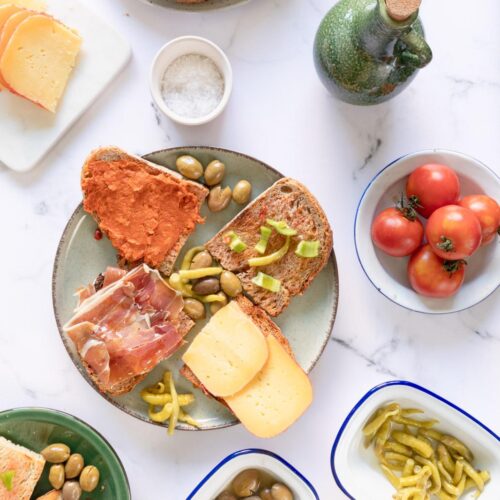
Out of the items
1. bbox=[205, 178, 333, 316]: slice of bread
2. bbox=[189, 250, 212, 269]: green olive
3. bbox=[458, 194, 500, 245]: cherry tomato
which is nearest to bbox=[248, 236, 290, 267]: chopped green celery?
bbox=[205, 178, 333, 316]: slice of bread

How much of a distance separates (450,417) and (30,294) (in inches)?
53.6

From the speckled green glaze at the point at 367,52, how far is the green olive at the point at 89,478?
135 centimetres

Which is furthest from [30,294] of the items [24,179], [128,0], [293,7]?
[293,7]

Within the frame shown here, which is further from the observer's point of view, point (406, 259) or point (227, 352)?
point (406, 259)

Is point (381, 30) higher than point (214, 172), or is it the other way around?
point (381, 30)

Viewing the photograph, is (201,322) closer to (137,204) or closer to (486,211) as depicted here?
(137,204)

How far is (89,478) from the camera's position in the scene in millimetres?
2268

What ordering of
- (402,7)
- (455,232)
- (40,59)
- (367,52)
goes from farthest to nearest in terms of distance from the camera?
(40,59) → (455,232) → (367,52) → (402,7)

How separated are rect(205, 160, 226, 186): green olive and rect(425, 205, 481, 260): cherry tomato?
0.66 meters

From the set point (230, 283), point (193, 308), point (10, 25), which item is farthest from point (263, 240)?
point (10, 25)

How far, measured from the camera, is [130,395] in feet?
7.57

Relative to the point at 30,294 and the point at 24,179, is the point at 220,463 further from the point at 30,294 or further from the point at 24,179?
the point at 24,179

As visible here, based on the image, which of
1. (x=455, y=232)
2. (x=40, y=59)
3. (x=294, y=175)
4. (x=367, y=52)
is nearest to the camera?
(x=367, y=52)

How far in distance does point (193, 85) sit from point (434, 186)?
2.61ft
